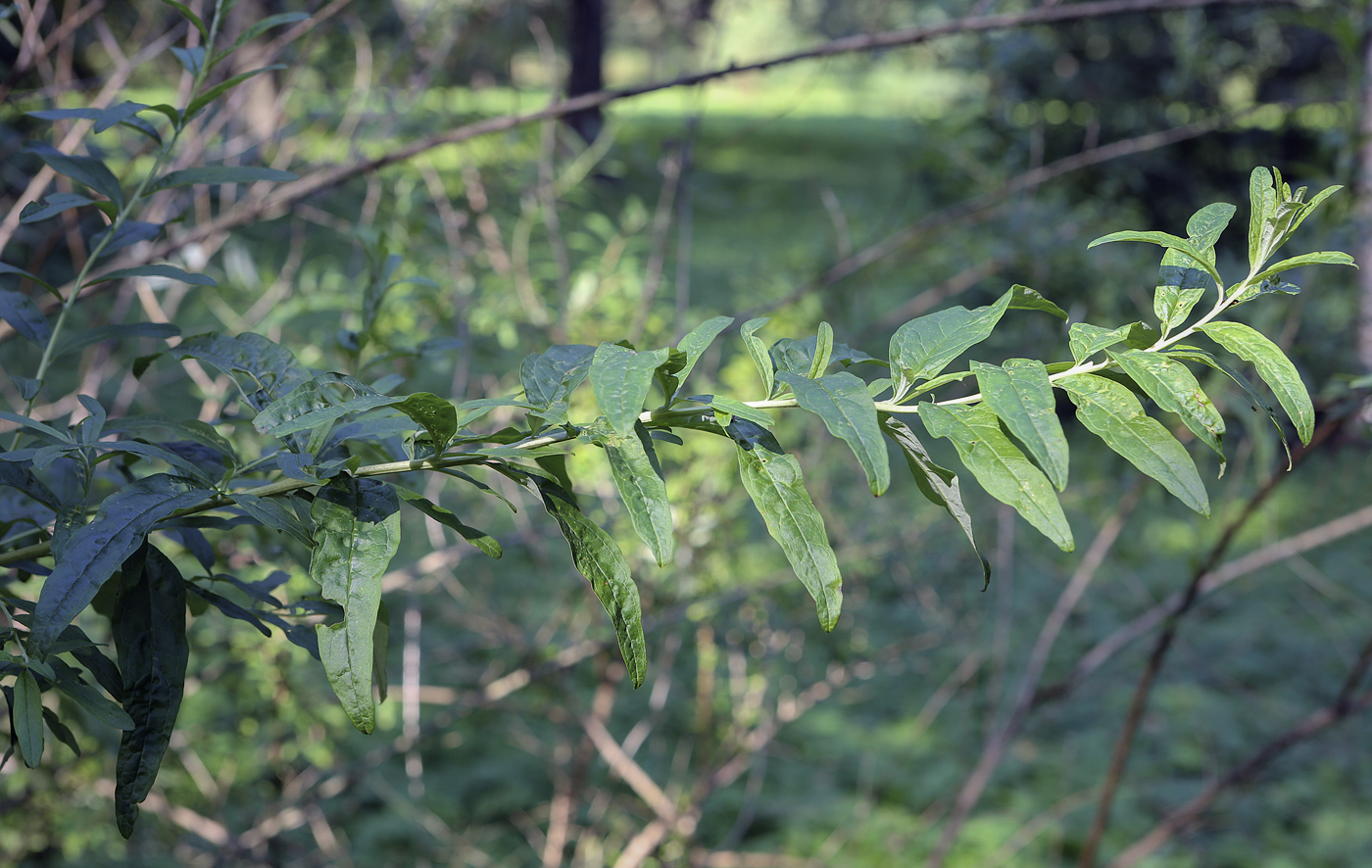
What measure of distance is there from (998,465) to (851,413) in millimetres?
87

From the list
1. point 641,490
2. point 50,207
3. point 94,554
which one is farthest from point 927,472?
point 50,207

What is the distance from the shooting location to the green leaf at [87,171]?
743 millimetres

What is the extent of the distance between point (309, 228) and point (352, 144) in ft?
20.2

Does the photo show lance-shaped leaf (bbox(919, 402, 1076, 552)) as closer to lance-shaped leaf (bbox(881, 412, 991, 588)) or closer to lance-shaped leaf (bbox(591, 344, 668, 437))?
lance-shaped leaf (bbox(881, 412, 991, 588))

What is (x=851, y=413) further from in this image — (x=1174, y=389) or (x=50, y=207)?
(x=50, y=207)

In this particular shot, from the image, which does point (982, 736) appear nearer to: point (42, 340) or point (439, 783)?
point (439, 783)

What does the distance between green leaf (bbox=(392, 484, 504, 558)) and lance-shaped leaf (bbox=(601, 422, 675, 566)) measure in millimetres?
92

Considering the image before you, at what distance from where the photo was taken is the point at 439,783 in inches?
121

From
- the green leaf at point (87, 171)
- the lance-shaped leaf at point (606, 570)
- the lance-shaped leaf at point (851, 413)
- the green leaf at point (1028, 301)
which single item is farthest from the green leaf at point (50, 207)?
the green leaf at point (1028, 301)

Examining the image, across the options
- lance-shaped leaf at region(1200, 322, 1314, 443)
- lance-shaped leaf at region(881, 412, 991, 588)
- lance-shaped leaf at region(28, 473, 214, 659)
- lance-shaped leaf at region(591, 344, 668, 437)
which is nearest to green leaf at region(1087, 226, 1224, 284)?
lance-shaped leaf at region(1200, 322, 1314, 443)

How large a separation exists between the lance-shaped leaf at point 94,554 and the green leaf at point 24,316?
0.90 feet

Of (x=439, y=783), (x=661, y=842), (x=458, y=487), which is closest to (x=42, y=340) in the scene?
(x=661, y=842)

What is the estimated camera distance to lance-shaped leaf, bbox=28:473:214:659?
49cm

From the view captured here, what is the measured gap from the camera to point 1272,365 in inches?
21.7
